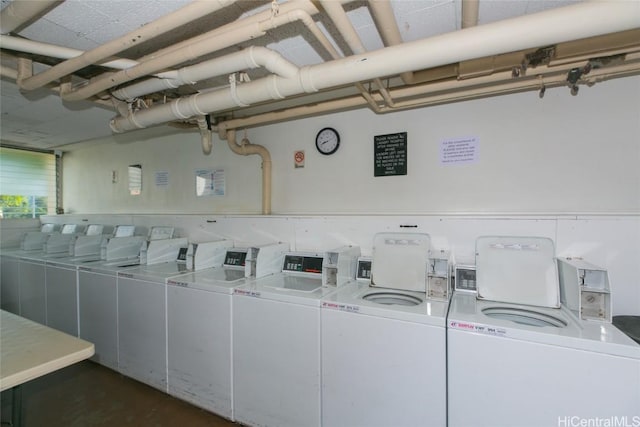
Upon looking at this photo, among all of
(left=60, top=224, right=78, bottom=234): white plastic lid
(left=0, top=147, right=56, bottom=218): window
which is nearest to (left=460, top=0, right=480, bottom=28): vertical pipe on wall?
(left=60, top=224, right=78, bottom=234): white plastic lid

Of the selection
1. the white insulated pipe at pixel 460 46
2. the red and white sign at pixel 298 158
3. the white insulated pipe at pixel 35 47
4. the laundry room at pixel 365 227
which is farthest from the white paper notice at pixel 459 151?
the white insulated pipe at pixel 35 47

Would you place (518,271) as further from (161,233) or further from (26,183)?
(26,183)

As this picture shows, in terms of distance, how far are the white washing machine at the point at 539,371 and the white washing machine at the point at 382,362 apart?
8 centimetres

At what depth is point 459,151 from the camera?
2184 millimetres

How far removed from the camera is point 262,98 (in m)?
1.77

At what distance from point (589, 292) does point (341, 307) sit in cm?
119

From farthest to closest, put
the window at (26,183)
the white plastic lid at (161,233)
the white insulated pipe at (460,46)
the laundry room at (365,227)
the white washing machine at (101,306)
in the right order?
the window at (26,183)
the white plastic lid at (161,233)
the white washing machine at (101,306)
the laundry room at (365,227)
the white insulated pipe at (460,46)

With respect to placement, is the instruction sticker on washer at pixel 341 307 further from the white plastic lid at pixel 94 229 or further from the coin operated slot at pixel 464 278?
the white plastic lid at pixel 94 229

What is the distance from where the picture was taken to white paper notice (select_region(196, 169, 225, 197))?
10.7 ft

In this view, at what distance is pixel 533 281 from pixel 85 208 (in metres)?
5.76

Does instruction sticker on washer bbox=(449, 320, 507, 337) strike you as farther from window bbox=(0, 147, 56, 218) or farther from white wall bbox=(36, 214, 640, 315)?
window bbox=(0, 147, 56, 218)

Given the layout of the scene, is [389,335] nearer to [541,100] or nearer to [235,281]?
[235,281]

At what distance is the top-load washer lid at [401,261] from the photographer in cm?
193

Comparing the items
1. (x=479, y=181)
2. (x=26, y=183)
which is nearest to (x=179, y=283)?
(x=479, y=181)
